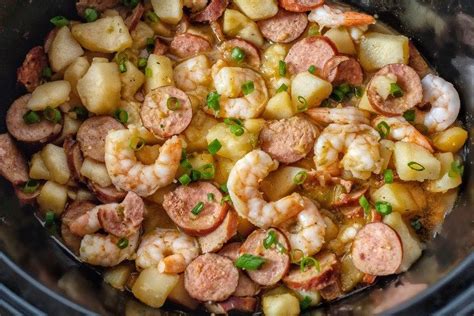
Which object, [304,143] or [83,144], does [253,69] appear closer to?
[304,143]

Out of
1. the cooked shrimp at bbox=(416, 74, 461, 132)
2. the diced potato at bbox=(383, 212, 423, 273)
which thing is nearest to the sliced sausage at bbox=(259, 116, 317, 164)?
the diced potato at bbox=(383, 212, 423, 273)

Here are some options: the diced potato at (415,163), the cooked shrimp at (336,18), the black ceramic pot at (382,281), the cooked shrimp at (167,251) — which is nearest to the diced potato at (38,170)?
the black ceramic pot at (382,281)

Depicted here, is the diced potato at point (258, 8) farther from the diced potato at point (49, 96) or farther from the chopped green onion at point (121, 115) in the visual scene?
the diced potato at point (49, 96)

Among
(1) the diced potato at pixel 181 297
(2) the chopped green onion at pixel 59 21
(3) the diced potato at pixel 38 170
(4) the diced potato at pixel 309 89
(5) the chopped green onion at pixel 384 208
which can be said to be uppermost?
(2) the chopped green onion at pixel 59 21

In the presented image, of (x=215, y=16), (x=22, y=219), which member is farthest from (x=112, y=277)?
(x=215, y=16)

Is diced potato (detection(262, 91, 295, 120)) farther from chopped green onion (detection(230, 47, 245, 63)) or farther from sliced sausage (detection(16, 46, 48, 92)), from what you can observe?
sliced sausage (detection(16, 46, 48, 92))
